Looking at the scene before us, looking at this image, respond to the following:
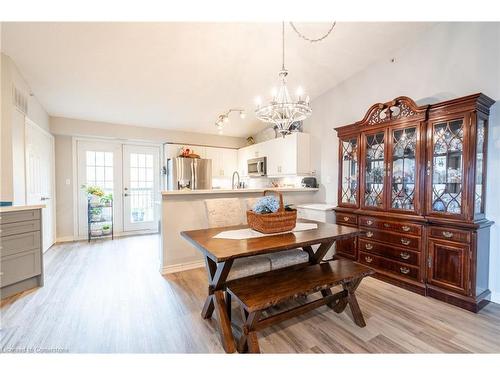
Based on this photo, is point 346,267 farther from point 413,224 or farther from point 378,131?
point 378,131

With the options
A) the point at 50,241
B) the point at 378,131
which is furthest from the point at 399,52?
the point at 50,241

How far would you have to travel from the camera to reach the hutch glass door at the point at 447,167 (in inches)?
89.0

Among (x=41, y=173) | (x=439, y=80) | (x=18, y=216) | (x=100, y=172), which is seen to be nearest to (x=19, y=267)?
(x=18, y=216)

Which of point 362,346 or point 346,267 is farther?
point 346,267

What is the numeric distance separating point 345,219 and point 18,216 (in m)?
3.84

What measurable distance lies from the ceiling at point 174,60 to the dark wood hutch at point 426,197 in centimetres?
96

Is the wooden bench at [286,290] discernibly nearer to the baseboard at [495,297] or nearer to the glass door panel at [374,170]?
the glass door panel at [374,170]

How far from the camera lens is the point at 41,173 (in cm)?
366

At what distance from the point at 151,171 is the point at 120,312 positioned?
3.85 m

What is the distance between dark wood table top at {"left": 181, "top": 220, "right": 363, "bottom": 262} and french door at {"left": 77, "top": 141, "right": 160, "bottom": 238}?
152 inches

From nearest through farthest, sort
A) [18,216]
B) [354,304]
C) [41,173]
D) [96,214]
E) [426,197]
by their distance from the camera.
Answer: [354,304] < [18,216] < [426,197] < [41,173] < [96,214]

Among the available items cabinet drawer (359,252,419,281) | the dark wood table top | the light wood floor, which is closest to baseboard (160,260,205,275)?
the light wood floor

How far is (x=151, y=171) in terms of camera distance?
17.8 feet

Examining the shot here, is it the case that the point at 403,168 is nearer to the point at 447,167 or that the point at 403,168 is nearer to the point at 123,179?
the point at 447,167
